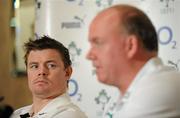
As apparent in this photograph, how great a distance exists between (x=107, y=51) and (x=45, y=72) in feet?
2.78

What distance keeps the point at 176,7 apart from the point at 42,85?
A: 3.05 feet

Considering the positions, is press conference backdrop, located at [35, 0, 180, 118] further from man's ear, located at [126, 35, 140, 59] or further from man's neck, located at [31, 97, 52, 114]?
man's ear, located at [126, 35, 140, 59]

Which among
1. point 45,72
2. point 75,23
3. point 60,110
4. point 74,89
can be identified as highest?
point 75,23

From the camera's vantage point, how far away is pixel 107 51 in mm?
544

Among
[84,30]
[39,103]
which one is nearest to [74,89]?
[84,30]

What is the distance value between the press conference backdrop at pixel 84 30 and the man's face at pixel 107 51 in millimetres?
1428

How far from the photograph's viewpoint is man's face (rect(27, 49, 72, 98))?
1.35m

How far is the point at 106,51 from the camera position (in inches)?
21.4

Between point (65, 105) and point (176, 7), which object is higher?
point (176, 7)

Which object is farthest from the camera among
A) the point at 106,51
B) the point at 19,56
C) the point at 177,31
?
the point at 19,56

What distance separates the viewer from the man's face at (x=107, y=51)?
545 millimetres

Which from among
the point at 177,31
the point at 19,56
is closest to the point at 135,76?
the point at 177,31

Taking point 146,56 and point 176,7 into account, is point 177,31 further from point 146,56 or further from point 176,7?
point 146,56

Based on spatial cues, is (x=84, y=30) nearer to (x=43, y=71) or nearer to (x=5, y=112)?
(x=5, y=112)
